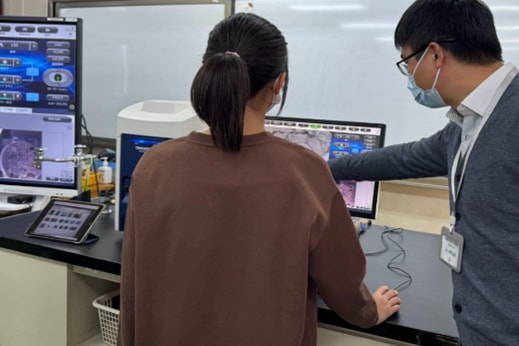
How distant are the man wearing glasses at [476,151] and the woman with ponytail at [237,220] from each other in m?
0.25

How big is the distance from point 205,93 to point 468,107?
1.87 feet

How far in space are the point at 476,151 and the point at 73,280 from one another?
3.87ft

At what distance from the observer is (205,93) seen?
2.67ft

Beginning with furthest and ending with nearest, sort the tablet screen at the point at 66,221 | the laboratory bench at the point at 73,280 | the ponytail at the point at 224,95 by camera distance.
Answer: the tablet screen at the point at 66,221
the laboratory bench at the point at 73,280
the ponytail at the point at 224,95

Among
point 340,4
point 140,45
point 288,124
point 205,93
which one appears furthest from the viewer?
point 140,45

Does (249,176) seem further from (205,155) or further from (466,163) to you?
(466,163)

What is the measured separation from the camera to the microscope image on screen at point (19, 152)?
1966 millimetres

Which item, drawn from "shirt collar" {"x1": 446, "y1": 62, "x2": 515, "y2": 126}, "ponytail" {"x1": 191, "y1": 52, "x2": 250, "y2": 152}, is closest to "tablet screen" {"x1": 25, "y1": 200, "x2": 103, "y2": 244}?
"ponytail" {"x1": 191, "y1": 52, "x2": 250, "y2": 152}

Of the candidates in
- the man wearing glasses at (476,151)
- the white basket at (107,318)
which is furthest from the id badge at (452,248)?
the white basket at (107,318)

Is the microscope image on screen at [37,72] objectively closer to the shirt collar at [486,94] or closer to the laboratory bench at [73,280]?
the laboratory bench at [73,280]

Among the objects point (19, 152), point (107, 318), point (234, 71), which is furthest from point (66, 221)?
point (234, 71)

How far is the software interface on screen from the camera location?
1937 millimetres

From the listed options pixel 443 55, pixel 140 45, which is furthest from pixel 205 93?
pixel 140 45

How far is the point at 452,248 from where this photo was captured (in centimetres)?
101
